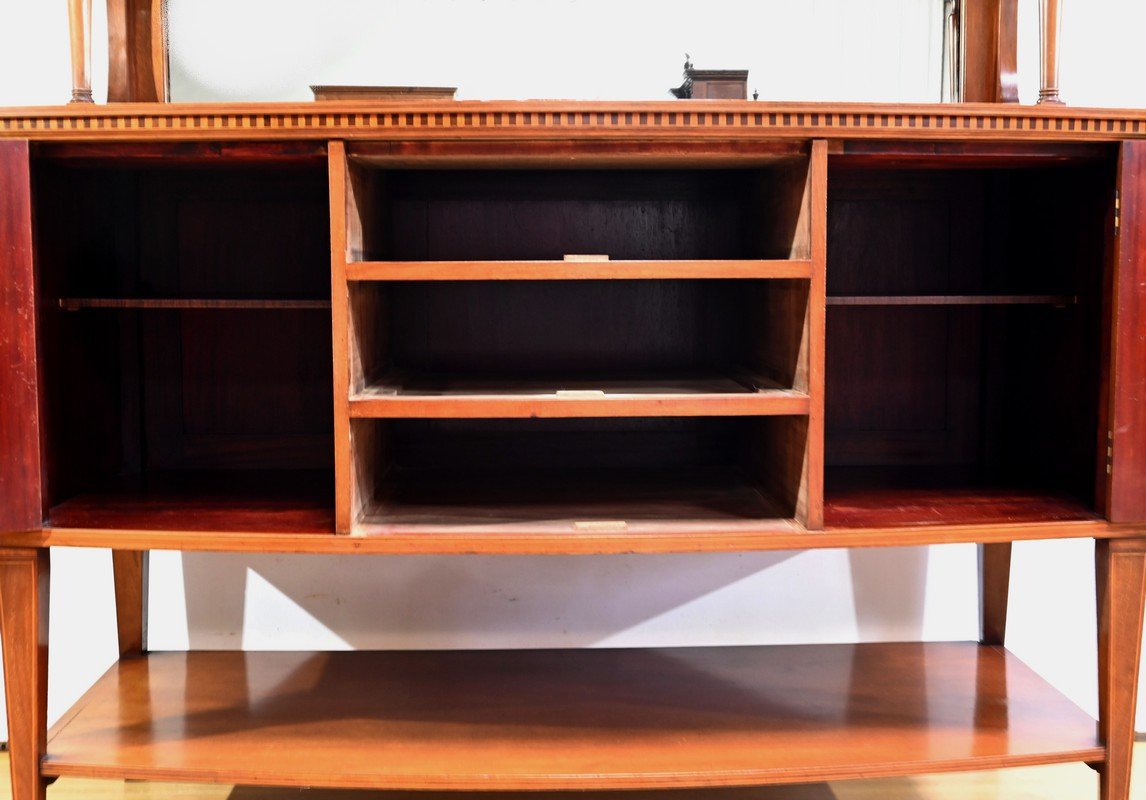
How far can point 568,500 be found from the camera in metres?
1.91

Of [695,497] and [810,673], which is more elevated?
[695,497]

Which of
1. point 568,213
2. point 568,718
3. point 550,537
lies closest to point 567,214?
point 568,213

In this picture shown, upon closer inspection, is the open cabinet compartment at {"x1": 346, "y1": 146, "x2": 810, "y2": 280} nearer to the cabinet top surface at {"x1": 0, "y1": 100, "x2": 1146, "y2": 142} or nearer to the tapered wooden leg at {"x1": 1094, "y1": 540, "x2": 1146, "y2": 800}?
the cabinet top surface at {"x1": 0, "y1": 100, "x2": 1146, "y2": 142}

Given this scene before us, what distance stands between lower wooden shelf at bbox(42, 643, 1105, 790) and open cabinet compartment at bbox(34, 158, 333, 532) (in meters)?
0.44

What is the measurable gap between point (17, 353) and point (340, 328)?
530 mm

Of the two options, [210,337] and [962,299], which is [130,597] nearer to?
[210,337]

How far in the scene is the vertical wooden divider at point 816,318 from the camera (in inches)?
64.2

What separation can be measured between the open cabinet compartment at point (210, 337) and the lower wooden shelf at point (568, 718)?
438 mm

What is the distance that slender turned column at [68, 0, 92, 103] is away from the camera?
1.73m

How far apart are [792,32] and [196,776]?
187 centimetres

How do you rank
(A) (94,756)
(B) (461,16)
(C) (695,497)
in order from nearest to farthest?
(A) (94,756) → (C) (695,497) → (B) (461,16)

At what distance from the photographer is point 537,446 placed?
2.21 m

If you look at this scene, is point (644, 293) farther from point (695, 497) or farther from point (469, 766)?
point (469, 766)

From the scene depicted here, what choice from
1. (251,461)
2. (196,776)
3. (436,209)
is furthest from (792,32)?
(196,776)
